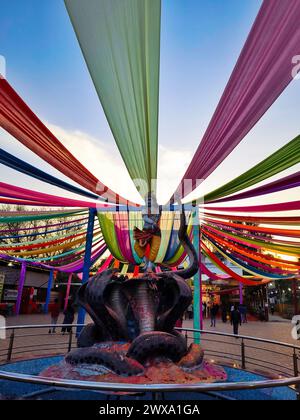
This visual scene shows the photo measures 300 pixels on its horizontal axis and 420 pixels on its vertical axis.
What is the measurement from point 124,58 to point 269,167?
9.41 ft

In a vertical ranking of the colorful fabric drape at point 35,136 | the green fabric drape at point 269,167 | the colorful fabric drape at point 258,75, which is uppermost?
the colorful fabric drape at point 258,75

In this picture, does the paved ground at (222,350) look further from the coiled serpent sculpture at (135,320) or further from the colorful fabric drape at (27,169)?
the colorful fabric drape at (27,169)

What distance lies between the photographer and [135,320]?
4379 millimetres

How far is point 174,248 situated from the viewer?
372 inches

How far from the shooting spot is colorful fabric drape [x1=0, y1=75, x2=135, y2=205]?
137 inches

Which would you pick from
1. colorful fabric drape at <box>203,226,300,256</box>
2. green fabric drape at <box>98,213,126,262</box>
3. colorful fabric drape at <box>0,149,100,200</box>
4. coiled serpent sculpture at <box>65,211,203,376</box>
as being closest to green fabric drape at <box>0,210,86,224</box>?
green fabric drape at <box>98,213,126,262</box>

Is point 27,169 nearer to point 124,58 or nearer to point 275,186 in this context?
point 124,58

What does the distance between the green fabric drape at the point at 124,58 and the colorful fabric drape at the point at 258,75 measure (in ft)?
3.12

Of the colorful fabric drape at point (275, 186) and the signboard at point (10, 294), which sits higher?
the colorful fabric drape at point (275, 186)

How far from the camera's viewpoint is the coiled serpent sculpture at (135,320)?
3.66 meters

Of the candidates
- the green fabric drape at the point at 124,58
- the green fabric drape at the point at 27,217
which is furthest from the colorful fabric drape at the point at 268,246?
the green fabric drape at the point at 27,217

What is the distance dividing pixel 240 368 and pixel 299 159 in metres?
4.46

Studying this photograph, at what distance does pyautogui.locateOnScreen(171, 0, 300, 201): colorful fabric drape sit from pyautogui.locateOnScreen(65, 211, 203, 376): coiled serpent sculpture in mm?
2154

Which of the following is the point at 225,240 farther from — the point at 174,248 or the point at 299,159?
the point at 299,159
